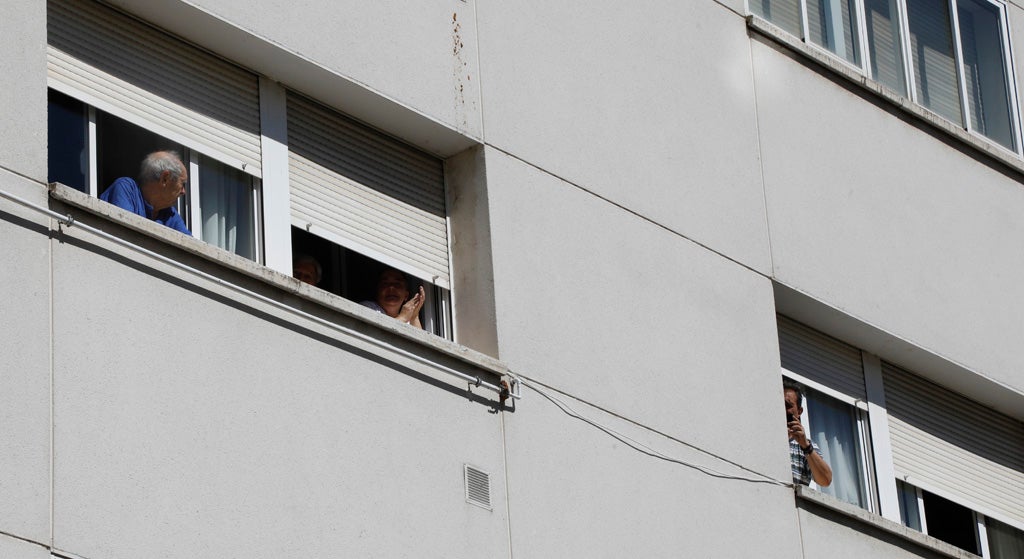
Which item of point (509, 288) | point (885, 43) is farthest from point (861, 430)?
point (509, 288)

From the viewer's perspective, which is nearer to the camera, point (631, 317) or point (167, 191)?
point (167, 191)

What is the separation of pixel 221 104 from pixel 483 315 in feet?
6.38

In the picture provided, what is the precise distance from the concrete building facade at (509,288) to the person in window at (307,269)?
0.24 feet

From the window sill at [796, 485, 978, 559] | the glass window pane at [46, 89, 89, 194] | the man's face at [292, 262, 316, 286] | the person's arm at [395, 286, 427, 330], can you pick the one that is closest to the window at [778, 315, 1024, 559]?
Answer: the window sill at [796, 485, 978, 559]

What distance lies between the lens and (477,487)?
11875 millimetres

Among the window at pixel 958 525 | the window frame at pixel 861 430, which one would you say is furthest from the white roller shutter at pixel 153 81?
the window at pixel 958 525

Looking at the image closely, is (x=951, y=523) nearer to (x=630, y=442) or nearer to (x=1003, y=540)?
(x=1003, y=540)

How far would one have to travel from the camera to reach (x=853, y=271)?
50.8ft

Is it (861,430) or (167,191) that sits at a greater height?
(861,430)

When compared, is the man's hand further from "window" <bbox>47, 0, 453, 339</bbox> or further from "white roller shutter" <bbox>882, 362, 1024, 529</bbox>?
"window" <bbox>47, 0, 453, 339</bbox>

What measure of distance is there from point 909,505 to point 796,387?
142 cm

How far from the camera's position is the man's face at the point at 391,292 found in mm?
12555

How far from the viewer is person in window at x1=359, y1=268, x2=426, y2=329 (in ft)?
41.1

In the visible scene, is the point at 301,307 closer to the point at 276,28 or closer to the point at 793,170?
the point at 276,28
